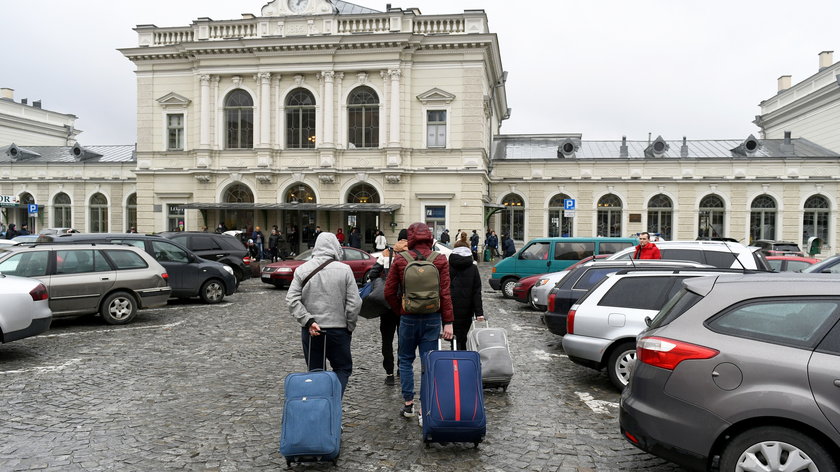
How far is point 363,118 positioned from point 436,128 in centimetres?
402

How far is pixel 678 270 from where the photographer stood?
7.48m

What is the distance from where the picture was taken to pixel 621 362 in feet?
23.8

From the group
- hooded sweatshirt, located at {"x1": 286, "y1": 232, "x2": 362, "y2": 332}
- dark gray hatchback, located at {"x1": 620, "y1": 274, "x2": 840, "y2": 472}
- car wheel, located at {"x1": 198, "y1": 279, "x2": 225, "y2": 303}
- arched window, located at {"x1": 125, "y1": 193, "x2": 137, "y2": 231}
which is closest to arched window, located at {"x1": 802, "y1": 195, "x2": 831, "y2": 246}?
car wheel, located at {"x1": 198, "y1": 279, "x2": 225, "y2": 303}

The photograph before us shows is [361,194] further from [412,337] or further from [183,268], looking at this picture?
[412,337]

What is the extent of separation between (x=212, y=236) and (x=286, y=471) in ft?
48.3

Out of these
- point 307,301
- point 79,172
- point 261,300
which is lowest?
point 261,300

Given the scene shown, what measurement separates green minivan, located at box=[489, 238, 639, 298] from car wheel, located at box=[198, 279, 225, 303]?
783cm

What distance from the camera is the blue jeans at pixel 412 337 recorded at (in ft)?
19.4

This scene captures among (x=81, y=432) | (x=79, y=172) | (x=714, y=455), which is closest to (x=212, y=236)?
(x=81, y=432)

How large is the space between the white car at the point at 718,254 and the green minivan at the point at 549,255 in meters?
4.16

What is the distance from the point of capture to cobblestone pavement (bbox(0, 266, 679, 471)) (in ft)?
16.6

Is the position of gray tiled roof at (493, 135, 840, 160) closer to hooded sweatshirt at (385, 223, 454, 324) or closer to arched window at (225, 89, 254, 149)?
arched window at (225, 89, 254, 149)

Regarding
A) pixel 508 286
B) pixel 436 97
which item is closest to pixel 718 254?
pixel 508 286

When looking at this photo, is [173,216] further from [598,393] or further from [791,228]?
[791,228]
